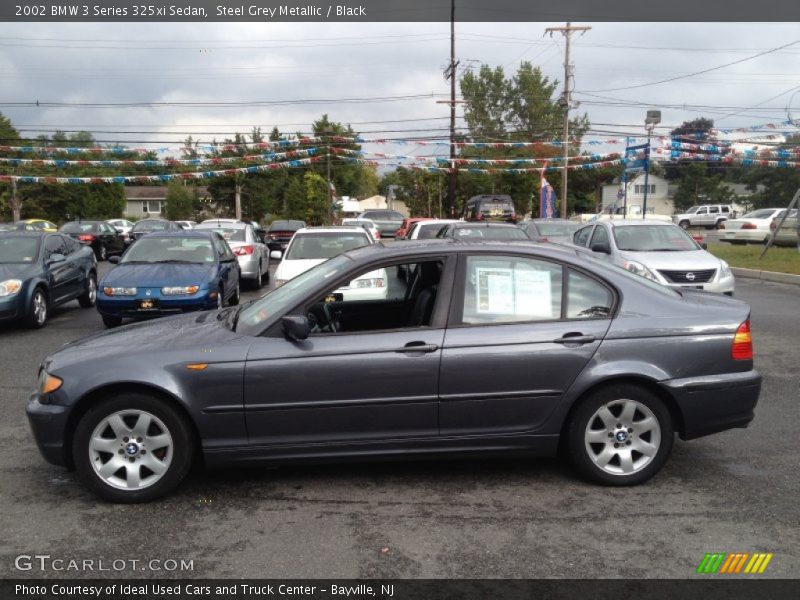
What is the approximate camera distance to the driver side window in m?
4.52

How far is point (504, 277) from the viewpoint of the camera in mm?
4488

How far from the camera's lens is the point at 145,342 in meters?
4.35

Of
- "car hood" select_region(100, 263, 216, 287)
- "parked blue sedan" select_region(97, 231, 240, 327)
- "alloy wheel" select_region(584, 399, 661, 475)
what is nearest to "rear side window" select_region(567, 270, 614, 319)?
"alloy wheel" select_region(584, 399, 661, 475)

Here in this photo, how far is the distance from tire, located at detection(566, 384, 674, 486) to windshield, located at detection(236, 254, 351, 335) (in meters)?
1.79

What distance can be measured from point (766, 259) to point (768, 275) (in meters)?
3.28

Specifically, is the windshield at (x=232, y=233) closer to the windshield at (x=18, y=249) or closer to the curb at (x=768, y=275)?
the windshield at (x=18, y=249)

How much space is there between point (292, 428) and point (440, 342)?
102cm

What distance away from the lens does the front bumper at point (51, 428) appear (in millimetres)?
4137

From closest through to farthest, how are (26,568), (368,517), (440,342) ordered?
(26,568) → (368,517) → (440,342)

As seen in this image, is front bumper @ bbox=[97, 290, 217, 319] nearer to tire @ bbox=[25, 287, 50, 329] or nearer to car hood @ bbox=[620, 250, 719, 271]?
tire @ bbox=[25, 287, 50, 329]

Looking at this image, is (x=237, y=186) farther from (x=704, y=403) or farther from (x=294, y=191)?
(x=704, y=403)

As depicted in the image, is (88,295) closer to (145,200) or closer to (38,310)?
(38,310)

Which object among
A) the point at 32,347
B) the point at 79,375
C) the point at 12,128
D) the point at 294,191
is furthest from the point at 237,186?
the point at 79,375

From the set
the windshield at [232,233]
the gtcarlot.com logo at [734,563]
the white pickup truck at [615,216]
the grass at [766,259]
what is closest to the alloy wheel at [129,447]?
the gtcarlot.com logo at [734,563]
